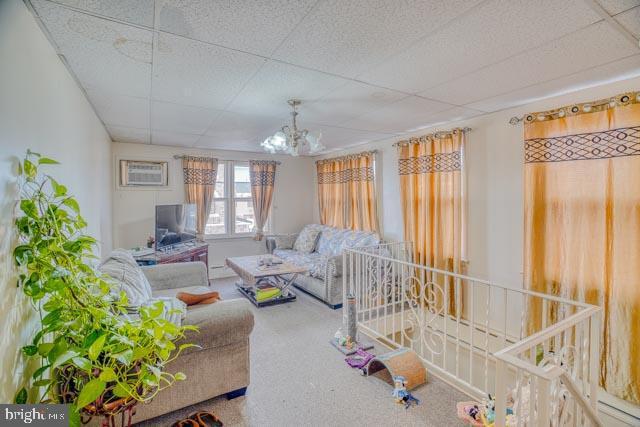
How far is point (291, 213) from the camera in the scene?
612 cm

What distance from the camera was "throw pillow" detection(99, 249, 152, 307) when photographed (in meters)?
2.13

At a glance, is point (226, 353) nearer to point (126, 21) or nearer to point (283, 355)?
point (283, 355)

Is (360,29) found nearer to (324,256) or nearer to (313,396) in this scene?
(313,396)

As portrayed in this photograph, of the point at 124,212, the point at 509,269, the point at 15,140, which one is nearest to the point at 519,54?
the point at 509,269

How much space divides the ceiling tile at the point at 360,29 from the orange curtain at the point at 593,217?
1807 mm

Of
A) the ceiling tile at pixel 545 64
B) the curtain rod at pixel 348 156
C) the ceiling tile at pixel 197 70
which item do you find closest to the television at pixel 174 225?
the ceiling tile at pixel 197 70

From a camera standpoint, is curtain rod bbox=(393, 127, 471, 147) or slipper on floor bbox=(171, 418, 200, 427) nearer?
slipper on floor bbox=(171, 418, 200, 427)

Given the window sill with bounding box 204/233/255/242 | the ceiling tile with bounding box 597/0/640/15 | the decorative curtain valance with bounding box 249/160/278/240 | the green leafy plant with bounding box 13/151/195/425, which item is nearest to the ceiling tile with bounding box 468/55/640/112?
the ceiling tile with bounding box 597/0/640/15

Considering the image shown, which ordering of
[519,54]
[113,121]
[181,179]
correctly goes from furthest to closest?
[181,179] → [113,121] → [519,54]

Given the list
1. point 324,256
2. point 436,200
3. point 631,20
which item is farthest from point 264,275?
point 631,20

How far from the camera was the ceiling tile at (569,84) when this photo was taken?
2051 mm

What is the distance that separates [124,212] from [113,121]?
176 cm

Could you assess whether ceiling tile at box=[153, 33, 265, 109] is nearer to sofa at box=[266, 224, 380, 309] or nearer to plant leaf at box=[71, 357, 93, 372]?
plant leaf at box=[71, 357, 93, 372]

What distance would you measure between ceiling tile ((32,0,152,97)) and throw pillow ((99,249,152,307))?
1425 millimetres
